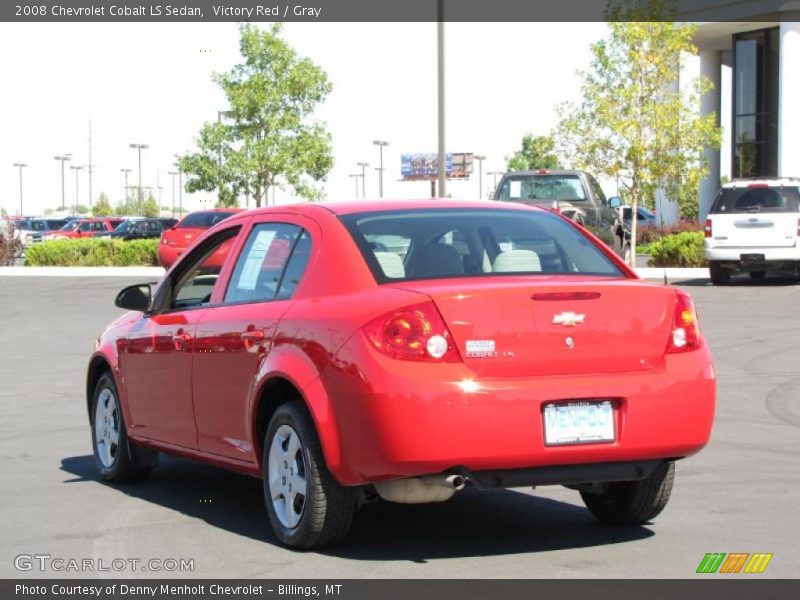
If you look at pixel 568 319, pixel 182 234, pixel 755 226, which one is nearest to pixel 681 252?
pixel 755 226

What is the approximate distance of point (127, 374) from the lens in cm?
862

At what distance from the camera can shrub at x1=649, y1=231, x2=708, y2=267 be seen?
109 ft

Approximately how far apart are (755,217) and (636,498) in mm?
20084

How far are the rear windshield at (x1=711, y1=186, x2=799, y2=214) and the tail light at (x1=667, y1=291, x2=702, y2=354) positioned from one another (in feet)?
67.0

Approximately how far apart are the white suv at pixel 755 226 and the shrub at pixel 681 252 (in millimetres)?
Result: 6072

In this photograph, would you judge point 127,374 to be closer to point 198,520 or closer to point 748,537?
point 198,520

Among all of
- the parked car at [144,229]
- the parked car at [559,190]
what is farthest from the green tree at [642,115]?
the parked car at [144,229]

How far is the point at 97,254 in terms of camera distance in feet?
140

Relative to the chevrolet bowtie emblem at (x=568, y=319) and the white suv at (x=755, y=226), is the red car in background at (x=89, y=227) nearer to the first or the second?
the white suv at (x=755, y=226)

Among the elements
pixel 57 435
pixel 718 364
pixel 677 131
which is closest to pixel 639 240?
pixel 677 131

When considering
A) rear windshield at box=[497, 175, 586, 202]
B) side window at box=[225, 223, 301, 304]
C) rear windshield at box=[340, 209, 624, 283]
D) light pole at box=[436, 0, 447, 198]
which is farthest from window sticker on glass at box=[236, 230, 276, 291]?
light pole at box=[436, 0, 447, 198]

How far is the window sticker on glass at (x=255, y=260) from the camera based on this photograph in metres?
7.46

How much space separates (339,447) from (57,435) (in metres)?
5.11

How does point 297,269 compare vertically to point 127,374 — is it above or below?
above
